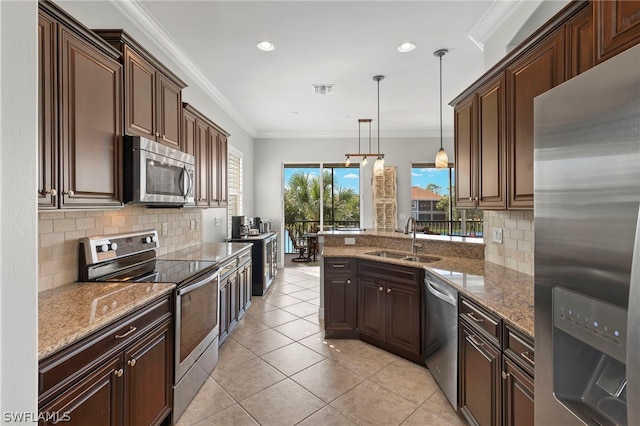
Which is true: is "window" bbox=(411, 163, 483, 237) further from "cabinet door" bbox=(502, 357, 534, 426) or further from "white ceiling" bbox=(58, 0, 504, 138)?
"cabinet door" bbox=(502, 357, 534, 426)

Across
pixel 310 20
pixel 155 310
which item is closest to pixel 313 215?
pixel 310 20

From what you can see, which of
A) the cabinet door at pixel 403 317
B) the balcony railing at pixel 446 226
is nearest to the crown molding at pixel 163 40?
the cabinet door at pixel 403 317

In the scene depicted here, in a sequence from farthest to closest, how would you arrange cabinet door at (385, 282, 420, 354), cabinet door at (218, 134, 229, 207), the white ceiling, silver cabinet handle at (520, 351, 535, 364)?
cabinet door at (218, 134, 229, 207)
cabinet door at (385, 282, 420, 354)
the white ceiling
silver cabinet handle at (520, 351, 535, 364)

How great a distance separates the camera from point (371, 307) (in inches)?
124

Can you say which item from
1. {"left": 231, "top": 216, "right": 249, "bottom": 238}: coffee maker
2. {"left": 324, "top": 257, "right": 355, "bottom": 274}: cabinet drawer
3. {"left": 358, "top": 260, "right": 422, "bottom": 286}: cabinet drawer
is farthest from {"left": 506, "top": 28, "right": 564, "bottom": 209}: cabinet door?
{"left": 231, "top": 216, "right": 249, "bottom": 238}: coffee maker

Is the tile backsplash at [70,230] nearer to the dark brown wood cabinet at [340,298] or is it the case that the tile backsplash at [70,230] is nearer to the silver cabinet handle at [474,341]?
the dark brown wood cabinet at [340,298]

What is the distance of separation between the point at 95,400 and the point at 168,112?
2.06m

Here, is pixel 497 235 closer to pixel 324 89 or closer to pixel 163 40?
pixel 324 89

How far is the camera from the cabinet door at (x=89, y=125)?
5.08ft

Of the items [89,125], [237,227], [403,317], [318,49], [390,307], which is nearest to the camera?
[89,125]

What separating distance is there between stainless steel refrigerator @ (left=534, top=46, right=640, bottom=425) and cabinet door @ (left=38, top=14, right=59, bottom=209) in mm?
2024

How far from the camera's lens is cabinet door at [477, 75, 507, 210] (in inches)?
82.4

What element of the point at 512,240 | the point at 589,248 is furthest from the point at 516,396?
the point at 512,240

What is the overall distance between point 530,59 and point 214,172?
10.4 feet
